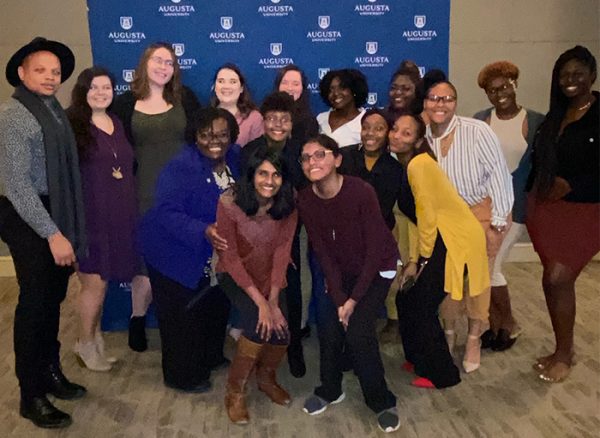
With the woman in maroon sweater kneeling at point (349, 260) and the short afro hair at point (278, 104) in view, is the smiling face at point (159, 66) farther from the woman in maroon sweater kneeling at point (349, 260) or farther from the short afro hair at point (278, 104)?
the woman in maroon sweater kneeling at point (349, 260)

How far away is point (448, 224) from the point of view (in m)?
2.92

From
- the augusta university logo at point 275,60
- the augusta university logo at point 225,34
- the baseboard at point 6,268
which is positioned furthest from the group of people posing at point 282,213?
the baseboard at point 6,268

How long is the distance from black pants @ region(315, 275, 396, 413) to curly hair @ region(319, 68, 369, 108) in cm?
114

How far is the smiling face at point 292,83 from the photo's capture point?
11.4 ft

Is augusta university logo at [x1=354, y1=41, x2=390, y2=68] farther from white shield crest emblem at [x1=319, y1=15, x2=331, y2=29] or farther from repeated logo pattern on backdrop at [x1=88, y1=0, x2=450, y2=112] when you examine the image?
white shield crest emblem at [x1=319, y1=15, x2=331, y2=29]

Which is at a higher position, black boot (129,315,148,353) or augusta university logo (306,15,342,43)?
augusta university logo (306,15,342,43)

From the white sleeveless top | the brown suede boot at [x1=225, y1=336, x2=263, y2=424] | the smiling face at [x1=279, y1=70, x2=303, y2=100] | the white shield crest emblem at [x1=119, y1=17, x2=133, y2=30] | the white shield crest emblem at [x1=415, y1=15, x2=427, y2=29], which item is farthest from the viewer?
the white shield crest emblem at [x1=415, y1=15, x2=427, y2=29]

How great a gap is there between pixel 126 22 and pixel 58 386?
214 cm

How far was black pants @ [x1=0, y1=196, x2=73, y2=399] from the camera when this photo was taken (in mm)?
2561

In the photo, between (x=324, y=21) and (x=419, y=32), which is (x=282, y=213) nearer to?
(x=324, y=21)

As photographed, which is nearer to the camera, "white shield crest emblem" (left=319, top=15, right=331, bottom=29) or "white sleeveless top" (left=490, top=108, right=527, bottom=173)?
"white sleeveless top" (left=490, top=108, right=527, bottom=173)

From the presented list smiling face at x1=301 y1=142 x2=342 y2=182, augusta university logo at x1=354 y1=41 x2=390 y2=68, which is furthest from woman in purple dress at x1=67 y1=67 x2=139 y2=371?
augusta university logo at x1=354 y1=41 x2=390 y2=68

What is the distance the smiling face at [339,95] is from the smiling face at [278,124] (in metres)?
0.42

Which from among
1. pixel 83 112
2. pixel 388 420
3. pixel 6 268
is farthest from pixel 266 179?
pixel 6 268
